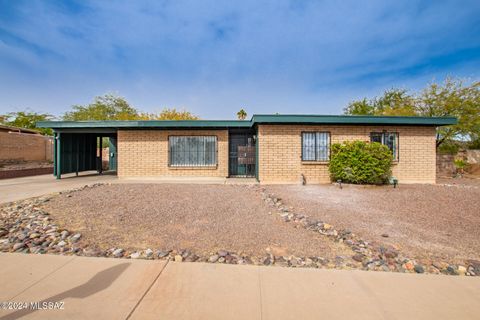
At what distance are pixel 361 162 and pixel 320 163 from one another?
5.38ft

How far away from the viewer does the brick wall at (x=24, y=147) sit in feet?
43.5

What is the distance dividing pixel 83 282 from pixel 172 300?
3.74ft

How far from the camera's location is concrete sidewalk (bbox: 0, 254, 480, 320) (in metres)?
2.01

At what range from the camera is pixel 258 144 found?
9820 mm

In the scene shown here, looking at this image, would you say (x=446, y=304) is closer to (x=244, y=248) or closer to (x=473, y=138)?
(x=244, y=248)

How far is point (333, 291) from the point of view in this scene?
2.33m

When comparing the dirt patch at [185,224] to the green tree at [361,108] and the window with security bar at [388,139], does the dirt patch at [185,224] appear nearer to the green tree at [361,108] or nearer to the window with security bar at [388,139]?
the window with security bar at [388,139]

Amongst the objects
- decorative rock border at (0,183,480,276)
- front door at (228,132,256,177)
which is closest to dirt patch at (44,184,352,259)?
decorative rock border at (0,183,480,276)

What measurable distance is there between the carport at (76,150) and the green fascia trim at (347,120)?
846cm

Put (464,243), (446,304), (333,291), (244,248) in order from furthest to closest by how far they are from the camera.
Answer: (464,243) → (244,248) → (333,291) → (446,304)

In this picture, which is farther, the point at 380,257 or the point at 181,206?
the point at 181,206

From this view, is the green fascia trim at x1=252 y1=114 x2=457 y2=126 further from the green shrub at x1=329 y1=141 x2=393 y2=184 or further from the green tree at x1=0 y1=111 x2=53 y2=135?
the green tree at x1=0 y1=111 x2=53 y2=135

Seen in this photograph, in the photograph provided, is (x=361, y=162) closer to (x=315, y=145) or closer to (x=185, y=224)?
(x=315, y=145)

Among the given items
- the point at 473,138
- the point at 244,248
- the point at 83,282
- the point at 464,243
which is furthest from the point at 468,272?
the point at 473,138
